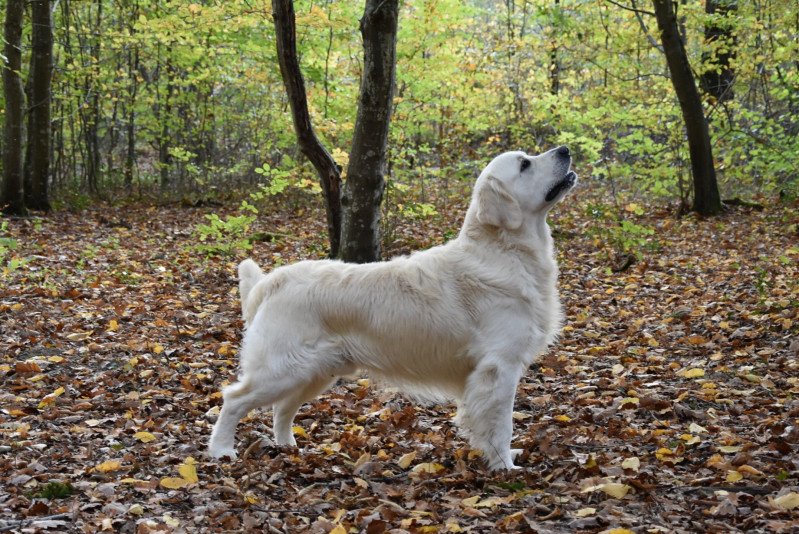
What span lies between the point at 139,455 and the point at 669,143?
13.3 metres

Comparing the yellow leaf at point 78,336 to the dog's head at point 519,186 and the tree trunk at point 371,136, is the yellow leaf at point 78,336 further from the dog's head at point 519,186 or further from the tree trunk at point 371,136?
Result: the dog's head at point 519,186

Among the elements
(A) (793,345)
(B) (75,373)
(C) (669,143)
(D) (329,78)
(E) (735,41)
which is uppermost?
(E) (735,41)

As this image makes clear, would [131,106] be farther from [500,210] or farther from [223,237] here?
[500,210]

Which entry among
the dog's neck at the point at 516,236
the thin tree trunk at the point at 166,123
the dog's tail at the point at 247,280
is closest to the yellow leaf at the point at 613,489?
the dog's neck at the point at 516,236

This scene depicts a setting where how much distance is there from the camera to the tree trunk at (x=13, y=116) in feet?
47.5

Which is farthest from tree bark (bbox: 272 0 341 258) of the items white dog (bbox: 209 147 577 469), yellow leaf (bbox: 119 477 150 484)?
yellow leaf (bbox: 119 477 150 484)

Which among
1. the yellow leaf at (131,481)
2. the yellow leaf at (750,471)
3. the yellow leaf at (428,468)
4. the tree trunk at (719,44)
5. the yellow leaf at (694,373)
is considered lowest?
the yellow leaf at (131,481)

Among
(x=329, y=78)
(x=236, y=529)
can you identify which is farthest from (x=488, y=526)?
(x=329, y=78)

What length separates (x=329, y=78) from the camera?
48.8ft

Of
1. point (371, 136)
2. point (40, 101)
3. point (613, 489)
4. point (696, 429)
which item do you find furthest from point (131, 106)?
point (613, 489)

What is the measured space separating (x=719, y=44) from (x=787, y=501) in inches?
501

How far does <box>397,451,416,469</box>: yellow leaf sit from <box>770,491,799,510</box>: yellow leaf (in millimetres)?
2057

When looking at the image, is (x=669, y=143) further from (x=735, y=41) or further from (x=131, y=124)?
(x=131, y=124)

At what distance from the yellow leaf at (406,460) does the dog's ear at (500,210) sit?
5.14 ft
